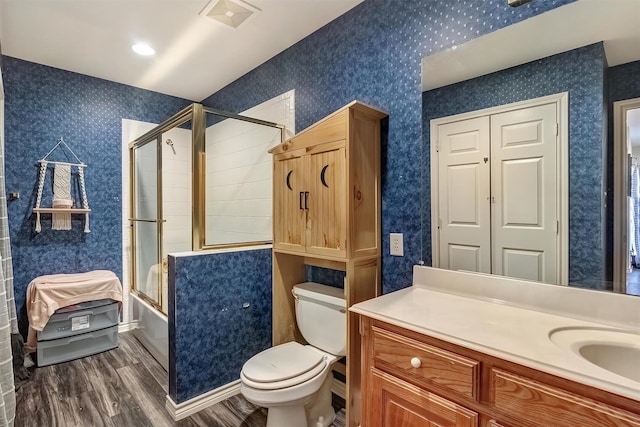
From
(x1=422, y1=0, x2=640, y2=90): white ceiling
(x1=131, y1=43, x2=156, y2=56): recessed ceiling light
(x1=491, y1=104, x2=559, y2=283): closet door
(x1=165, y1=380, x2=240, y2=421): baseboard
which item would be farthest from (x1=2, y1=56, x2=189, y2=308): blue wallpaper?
(x1=491, y1=104, x2=559, y2=283): closet door

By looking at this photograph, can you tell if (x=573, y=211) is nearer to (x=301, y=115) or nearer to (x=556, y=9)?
(x=556, y=9)

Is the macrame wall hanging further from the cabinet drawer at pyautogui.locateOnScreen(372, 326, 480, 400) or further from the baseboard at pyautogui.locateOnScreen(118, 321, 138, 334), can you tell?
the cabinet drawer at pyautogui.locateOnScreen(372, 326, 480, 400)

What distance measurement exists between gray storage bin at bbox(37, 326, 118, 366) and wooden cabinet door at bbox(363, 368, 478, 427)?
245cm

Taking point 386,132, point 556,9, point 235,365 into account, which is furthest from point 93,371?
point 556,9

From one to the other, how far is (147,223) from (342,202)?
2.08 m

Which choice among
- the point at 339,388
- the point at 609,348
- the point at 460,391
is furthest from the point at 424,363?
the point at 339,388

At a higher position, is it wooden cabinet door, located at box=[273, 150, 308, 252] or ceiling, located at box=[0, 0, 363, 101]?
ceiling, located at box=[0, 0, 363, 101]

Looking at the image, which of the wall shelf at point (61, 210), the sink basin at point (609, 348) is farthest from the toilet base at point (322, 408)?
the wall shelf at point (61, 210)

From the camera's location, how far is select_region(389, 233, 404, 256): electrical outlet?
1711 mm

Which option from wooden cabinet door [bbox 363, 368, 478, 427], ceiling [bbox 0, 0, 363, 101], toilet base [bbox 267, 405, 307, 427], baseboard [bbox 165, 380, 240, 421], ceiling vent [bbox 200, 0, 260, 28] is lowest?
baseboard [bbox 165, 380, 240, 421]

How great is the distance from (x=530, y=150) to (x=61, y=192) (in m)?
3.42

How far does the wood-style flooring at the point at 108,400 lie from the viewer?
181 centimetres

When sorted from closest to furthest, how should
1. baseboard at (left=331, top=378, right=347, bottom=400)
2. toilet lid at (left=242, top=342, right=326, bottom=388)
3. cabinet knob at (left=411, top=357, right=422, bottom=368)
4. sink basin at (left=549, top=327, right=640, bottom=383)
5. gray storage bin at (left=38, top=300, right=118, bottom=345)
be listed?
sink basin at (left=549, top=327, right=640, bottom=383), cabinet knob at (left=411, top=357, right=422, bottom=368), toilet lid at (left=242, top=342, right=326, bottom=388), baseboard at (left=331, top=378, right=347, bottom=400), gray storage bin at (left=38, top=300, right=118, bottom=345)

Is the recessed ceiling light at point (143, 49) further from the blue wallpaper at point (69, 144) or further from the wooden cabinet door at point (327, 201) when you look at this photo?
the wooden cabinet door at point (327, 201)
